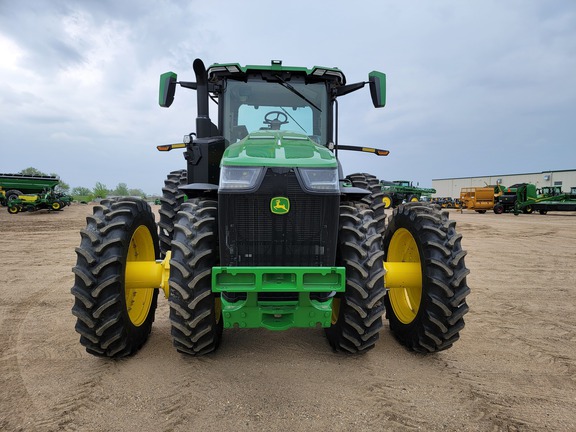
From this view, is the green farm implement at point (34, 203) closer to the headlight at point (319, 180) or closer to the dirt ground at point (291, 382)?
the dirt ground at point (291, 382)

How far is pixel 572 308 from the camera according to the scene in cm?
492

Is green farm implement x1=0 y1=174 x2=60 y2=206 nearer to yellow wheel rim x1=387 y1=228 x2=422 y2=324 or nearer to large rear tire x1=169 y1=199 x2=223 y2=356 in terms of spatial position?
large rear tire x1=169 y1=199 x2=223 y2=356

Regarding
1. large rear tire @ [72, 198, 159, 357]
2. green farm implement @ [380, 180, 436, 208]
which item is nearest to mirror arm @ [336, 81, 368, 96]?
large rear tire @ [72, 198, 159, 357]

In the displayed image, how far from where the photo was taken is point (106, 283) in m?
2.95

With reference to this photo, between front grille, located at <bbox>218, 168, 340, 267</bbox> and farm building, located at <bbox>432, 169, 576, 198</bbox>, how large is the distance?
34.9m

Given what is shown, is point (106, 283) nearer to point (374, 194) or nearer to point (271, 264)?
point (271, 264)

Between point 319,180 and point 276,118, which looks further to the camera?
point 276,118

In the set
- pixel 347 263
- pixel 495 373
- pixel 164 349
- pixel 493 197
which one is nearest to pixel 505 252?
pixel 495 373

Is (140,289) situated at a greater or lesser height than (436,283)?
lesser

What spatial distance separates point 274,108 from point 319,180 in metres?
1.94

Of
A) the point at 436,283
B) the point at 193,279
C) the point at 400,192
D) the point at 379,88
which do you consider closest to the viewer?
the point at 193,279

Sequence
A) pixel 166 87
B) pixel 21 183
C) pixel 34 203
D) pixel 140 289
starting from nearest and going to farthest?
pixel 140 289 → pixel 166 87 → pixel 34 203 → pixel 21 183

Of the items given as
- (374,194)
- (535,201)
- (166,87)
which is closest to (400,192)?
(535,201)

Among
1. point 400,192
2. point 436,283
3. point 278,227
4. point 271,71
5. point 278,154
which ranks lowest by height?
point 436,283
